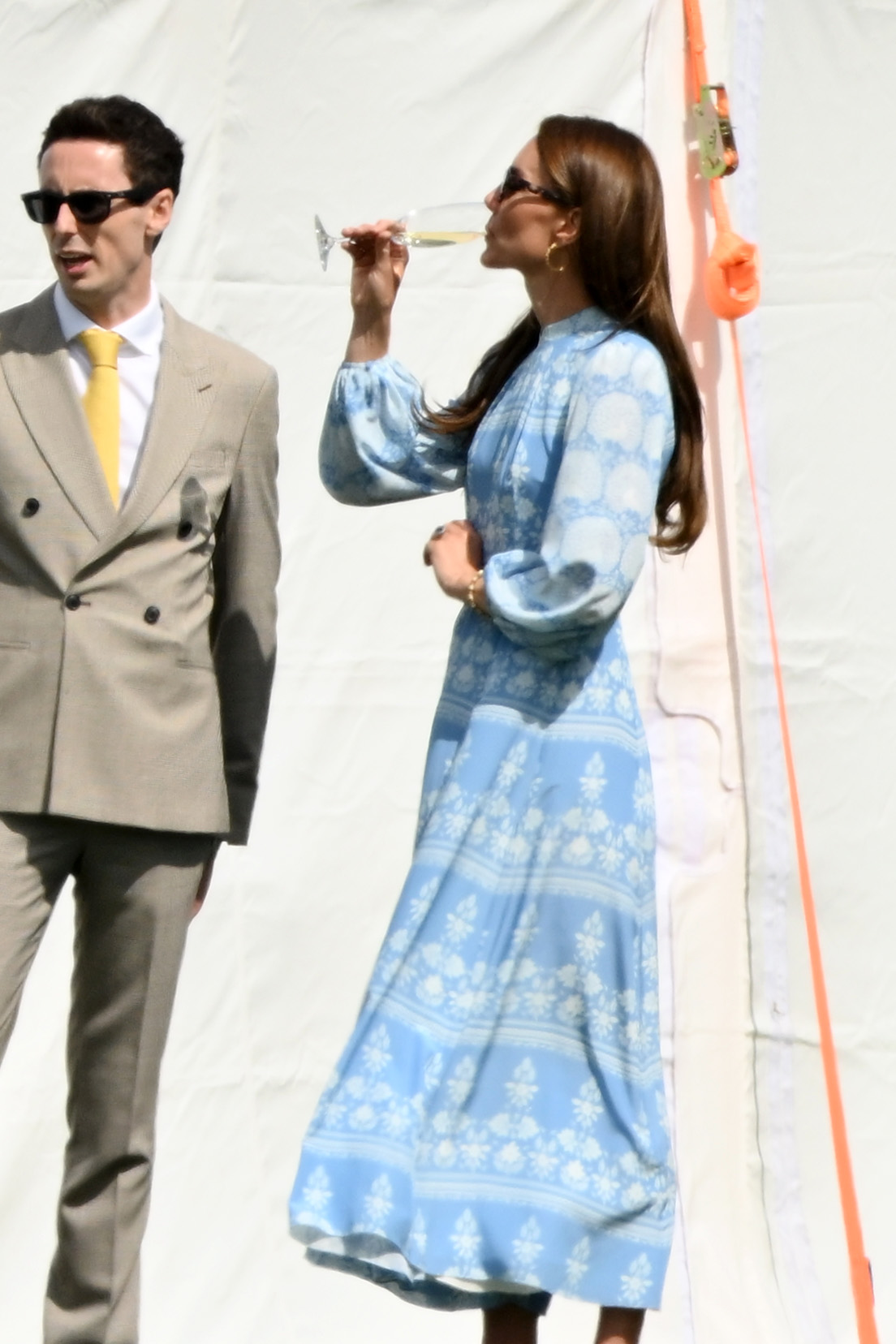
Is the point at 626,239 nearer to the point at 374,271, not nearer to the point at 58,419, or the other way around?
the point at 374,271

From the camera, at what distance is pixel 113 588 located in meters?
2.57

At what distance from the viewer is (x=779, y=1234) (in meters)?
3.30

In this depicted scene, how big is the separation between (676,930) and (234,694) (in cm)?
90

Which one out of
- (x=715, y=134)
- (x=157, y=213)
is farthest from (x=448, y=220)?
(x=157, y=213)

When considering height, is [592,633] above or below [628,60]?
below

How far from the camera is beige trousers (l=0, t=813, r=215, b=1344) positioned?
265 cm

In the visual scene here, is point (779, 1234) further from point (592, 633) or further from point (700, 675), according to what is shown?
point (592, 633)

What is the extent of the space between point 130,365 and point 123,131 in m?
0.28

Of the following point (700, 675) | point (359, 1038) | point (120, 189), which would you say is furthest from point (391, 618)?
Result: point (359, 1038)

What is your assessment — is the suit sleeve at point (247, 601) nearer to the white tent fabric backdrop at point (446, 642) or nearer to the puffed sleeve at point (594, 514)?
the puffed sleeve at point (594, 514)

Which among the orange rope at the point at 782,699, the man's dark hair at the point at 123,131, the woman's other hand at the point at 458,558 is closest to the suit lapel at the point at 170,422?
the man's dark hair at the point at 123,131

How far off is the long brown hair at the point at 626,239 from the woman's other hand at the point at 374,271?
23 centimetres

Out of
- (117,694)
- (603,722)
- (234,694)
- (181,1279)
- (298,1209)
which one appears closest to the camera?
(298,1209)

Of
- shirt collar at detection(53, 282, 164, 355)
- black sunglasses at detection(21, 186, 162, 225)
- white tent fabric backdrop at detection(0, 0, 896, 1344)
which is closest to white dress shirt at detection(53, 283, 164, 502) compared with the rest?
shirt collar at detection(53, 282, 164, 355)
